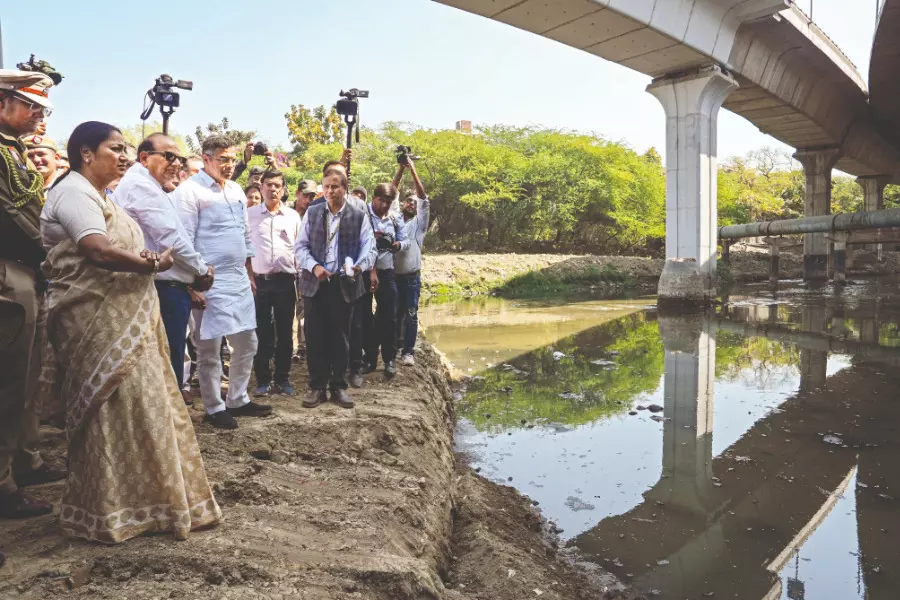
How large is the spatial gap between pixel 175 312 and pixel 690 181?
12825mm

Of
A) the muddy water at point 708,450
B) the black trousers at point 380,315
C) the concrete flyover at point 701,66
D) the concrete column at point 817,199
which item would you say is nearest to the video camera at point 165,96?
the black trousers at point 380,315

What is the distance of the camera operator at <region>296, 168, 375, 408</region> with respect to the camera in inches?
172

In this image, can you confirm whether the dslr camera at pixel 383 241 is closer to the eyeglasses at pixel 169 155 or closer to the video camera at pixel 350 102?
the video camera at pixel 350 102

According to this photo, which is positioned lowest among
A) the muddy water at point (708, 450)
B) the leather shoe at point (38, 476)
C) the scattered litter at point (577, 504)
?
the scattered litter at point (577, 504)

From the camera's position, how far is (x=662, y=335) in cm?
1043

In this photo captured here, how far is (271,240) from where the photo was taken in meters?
4.76

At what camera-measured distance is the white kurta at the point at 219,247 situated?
373 centimetres

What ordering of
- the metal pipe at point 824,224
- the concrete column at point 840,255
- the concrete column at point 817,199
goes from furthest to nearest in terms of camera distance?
the concrete column at point 817,199 → the concrete column at point 840,255 → the metal pipe at point 824,224

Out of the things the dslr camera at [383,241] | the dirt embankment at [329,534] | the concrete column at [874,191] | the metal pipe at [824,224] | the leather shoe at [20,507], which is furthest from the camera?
the concrete column at [874,191]

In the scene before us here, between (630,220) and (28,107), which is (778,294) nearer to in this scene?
(630,220)

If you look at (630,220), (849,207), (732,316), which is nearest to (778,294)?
(732,316)

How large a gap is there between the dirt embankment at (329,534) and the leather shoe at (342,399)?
10 cm

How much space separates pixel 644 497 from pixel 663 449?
97cm

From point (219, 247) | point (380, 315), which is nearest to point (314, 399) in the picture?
point (219, 247)
